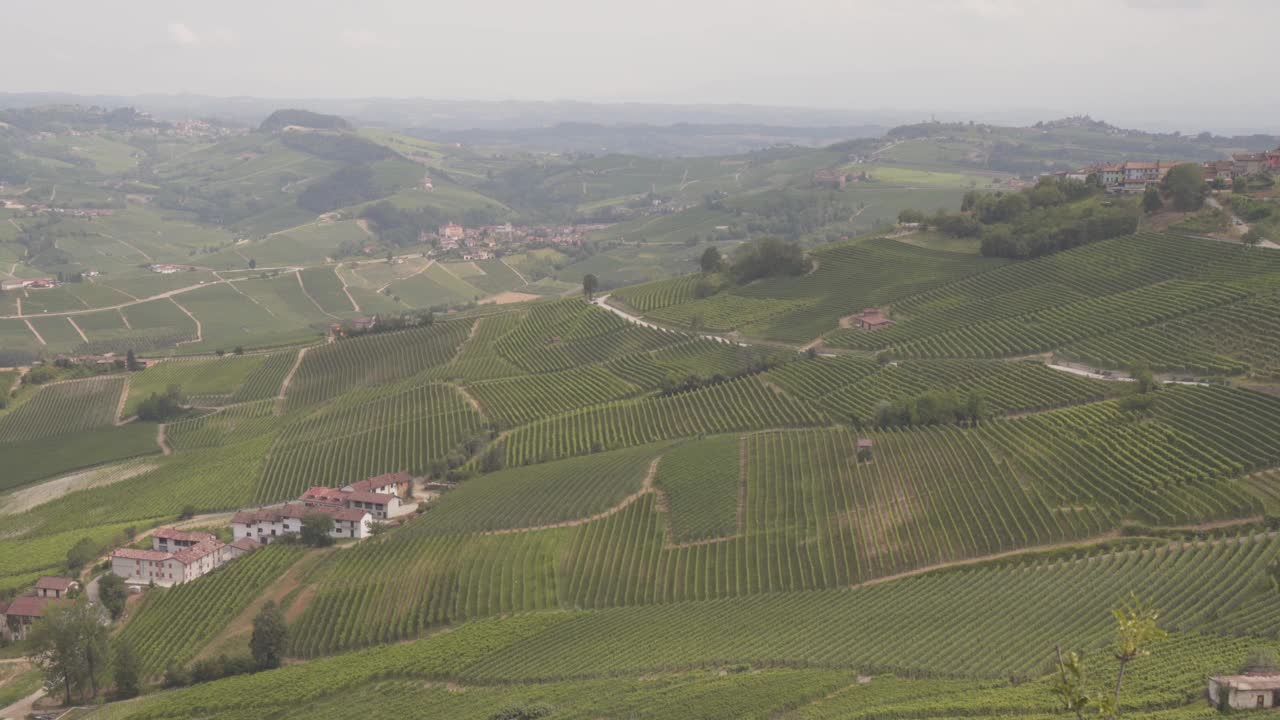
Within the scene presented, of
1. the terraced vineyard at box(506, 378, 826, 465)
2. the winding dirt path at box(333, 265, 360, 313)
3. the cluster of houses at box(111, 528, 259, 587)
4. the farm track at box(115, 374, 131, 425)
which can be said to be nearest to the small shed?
the terraced vineyard at box(506, 378, 826, 465)

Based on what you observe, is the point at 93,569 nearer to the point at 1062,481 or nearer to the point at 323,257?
the point at 1062,481

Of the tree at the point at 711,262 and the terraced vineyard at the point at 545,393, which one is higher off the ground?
the tree at the point at 711,262

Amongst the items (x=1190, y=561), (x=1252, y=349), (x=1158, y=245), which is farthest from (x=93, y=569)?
(x=1158, y=245)

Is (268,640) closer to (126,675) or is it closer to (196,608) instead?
(126,675)

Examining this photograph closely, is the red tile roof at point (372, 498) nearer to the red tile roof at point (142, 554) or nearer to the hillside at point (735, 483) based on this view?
the hillside at point (735, 483)

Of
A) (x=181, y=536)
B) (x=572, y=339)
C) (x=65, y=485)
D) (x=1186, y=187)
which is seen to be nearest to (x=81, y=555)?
(x=181, y=536)

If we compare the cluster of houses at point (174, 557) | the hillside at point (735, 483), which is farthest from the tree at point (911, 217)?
the cluster of houses at point (174, 557)

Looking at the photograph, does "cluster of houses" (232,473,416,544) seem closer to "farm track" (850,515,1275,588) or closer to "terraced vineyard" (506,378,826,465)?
"terraced vineyard" (506,378,826,465)
